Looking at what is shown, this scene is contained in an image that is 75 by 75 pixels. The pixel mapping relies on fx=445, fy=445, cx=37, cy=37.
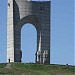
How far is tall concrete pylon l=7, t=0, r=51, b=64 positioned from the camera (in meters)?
62.8

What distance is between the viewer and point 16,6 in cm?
6350

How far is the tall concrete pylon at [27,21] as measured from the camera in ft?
206

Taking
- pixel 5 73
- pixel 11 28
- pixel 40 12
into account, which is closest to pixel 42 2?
pixel 40 12

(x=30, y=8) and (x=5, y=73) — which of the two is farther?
(x=30, y=8)

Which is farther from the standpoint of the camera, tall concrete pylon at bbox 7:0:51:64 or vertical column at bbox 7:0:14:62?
vertical column at bbox 7:0:14:62

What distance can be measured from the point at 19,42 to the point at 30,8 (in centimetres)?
506

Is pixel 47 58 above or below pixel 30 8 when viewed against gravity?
below

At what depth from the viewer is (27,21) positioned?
64125 mm

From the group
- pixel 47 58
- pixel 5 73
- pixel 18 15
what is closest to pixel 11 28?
pixel 18 15

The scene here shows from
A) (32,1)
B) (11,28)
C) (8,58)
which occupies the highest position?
(32,1)

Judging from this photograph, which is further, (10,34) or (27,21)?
(27,21)

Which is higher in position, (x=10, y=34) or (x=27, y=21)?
(x=27, y=21)

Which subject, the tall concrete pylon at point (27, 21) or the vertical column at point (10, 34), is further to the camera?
the vertical column at point (10, 34)

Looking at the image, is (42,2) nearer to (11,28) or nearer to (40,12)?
(40,12)
